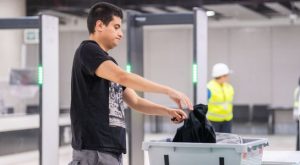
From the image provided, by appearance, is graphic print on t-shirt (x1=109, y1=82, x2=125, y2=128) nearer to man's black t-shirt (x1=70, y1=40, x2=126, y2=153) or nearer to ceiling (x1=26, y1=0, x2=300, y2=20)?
man's black t-shirt (x1=70, y1=40, x2=126, y2=153)

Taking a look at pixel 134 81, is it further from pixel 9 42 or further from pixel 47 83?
pixel 9 42

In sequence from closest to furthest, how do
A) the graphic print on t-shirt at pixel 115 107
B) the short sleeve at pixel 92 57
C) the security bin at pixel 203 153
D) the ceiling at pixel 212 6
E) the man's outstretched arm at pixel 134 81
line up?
the man's outstretched arm at pixel 134 81 → the short sleeve at pixel 92 57 → the graphic print on t-shirt at pixel 115 107 → the security bin at pixel 203 153 → the ceiling at pixel 212 6

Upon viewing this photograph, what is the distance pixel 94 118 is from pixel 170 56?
15.5m

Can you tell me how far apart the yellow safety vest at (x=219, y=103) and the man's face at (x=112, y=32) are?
597cm

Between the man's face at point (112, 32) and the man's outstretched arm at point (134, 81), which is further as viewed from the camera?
the man's face at point (112, 32)

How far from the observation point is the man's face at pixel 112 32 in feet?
9.45

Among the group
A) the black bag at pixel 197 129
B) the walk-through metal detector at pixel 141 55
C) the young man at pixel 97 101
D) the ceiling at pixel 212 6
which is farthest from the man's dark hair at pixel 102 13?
the ceiling at pixel 212 6

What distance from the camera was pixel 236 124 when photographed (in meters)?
17.6

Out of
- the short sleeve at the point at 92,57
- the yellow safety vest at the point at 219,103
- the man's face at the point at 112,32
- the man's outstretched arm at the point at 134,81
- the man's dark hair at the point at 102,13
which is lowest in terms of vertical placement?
the yellow safety vest at the point at 219,103

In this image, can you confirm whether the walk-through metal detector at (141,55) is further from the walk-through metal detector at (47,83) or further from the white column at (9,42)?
the white column at (9,42)

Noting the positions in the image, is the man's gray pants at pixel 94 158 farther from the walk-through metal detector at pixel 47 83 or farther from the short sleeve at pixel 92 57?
the walk-through metal detector at pixel 47 83

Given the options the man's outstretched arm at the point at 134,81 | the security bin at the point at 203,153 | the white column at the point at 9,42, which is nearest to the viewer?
the man's outstretched arm at the point at 134,81

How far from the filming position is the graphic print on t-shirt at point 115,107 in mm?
2861

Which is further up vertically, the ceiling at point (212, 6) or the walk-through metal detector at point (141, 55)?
the ceiling at point (212, 6)
